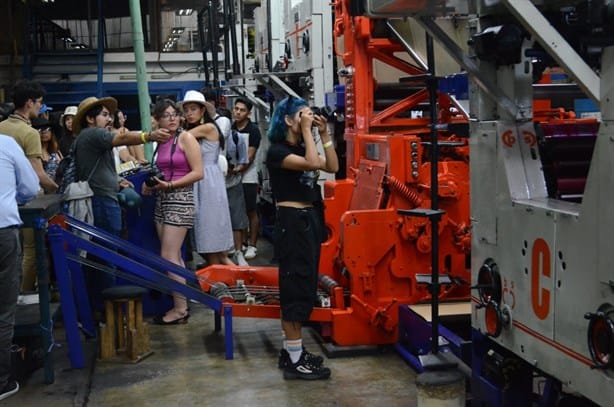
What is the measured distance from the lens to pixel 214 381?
570 centimetres

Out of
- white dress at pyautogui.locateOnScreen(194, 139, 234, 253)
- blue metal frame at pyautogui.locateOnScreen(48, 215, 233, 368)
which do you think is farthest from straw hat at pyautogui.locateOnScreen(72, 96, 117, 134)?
blue metal frame at pyautogui.locateOnScreen(48, 215, 233, 368)

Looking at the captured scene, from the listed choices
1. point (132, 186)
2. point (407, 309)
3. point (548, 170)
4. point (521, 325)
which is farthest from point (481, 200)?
point (132, 186)

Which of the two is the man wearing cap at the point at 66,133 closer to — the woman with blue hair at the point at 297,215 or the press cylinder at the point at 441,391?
the woman with blue hair at the point at 297,215

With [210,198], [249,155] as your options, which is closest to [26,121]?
[210,198]

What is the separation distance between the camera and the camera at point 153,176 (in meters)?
6.77

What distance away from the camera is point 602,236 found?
2.71 metres

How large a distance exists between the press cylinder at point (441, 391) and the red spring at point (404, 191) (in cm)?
242

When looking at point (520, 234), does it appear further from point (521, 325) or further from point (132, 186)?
point (132, 186)

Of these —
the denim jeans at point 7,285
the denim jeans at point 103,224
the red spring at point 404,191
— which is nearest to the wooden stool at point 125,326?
the denim jeans at point 103,224

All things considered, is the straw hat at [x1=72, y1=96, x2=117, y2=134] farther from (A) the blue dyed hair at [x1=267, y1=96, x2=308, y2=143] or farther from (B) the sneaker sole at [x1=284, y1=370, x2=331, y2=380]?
(B) the sneaker sole at [x1=284, y1=370, x2=331, y2=380]

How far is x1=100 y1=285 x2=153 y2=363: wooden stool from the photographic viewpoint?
617 cm

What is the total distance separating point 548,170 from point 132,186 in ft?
14.4

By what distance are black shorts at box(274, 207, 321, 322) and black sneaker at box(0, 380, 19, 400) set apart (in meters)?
1.80

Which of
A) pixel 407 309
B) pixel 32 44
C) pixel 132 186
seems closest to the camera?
pixel 407 309
